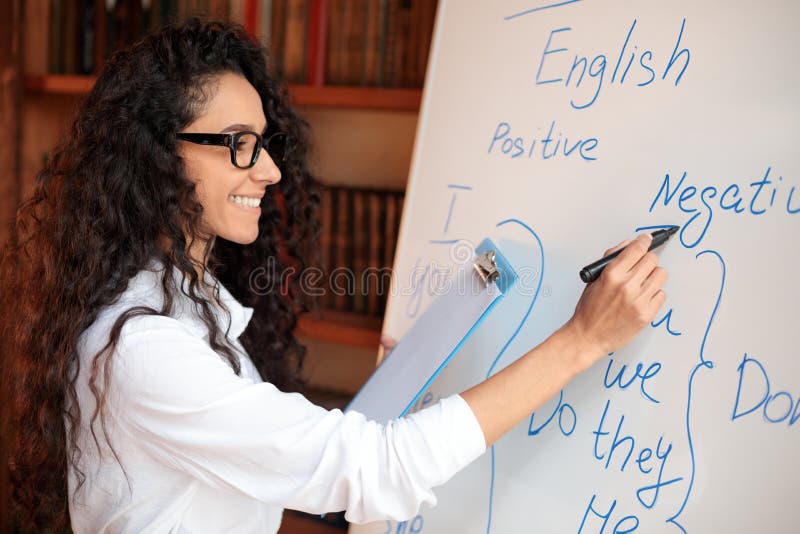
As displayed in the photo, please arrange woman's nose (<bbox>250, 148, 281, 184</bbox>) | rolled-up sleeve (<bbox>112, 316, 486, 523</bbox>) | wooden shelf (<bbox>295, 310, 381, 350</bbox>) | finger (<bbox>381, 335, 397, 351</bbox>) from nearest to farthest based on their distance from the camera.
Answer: rolled-up sleeve (<bbox>112, 316, 486, 523</bbox>) < woman's nose (<bbox>250, 148, 281, 184</bbox>) < finger (<bbox>381, 335, 397, 351</bbox>) < wooden shelf (<bbox>295, 310, 381, 350</bbox>)

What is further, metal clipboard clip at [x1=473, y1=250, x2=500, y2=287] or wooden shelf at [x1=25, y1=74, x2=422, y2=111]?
wooden shelf at [x1=25, y1=74, x2=422, y2=111]

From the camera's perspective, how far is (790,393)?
2.51ft

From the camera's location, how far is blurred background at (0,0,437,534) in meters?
1.47

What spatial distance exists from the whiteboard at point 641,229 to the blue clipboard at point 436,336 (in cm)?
7

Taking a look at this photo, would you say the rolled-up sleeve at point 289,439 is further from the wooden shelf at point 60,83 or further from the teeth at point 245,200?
the wooden shelf at point 60,83

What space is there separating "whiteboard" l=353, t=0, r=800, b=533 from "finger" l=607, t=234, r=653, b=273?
7 cm

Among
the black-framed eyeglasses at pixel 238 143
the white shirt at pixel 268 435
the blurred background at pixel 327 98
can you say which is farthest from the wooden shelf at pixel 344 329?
the white shirt at pixel 268 435

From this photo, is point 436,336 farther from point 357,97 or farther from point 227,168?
point 357,97

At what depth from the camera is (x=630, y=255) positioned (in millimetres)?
786

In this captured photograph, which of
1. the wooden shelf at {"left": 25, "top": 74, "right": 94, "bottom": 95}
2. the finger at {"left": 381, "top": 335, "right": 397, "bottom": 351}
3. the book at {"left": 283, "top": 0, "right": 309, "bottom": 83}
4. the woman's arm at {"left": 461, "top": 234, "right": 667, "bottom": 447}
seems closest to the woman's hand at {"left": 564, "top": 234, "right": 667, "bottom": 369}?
the woman's arm at {"left": 461, "top": 234, "right": 667, "bottom": 447}

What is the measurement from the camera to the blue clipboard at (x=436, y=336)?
85cm

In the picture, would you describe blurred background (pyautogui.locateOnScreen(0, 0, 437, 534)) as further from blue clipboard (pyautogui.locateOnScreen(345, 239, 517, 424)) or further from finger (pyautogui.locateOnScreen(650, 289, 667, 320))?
finger (pyautogui.locateOnScreen(650, 289, 667, 320))

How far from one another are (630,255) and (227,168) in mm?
550

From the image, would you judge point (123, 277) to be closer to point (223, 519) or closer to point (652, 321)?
point (223, 519)
